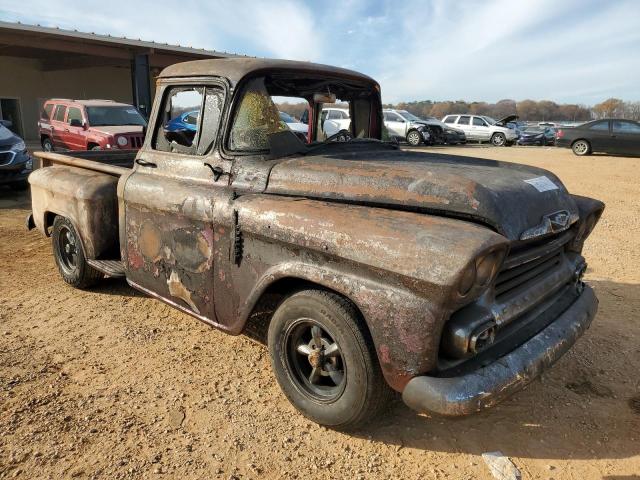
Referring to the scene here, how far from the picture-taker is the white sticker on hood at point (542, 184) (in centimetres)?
276

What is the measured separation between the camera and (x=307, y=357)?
2.75 metres

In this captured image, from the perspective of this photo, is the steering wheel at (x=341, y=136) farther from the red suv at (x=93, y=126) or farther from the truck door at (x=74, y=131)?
the truck door at (x=74, y=131)

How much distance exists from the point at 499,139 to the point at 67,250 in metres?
24.0

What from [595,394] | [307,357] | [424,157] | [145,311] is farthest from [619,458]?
[145,311]

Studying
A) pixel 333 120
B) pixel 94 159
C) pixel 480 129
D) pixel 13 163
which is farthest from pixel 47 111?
pixel 480 129

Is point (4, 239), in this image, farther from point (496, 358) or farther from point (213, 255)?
point (496, 358)

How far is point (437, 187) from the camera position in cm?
249

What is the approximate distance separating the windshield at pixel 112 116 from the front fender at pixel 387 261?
11514mm

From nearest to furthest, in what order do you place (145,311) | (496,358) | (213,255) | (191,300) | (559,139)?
1. (496,358)
2. (213,255)
3. (191,300)
4. (145,311)
5. (559,139)

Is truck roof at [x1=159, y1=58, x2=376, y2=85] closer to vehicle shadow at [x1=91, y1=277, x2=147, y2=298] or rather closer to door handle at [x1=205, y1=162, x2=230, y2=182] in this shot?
door handle at [x1=205, y1=162, x2=230, y2=182]

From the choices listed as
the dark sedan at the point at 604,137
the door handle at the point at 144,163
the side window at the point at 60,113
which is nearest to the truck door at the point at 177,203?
the door handle at the point at 144,163

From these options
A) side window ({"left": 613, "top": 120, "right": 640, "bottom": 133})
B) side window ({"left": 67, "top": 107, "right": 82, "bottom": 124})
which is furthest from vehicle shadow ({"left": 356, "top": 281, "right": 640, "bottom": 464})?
side window ({"left": 613, "top": 120, "right": 640, "bottom": 133})

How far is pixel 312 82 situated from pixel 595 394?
111 inches

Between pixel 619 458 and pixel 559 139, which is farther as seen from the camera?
pixel 559 139
